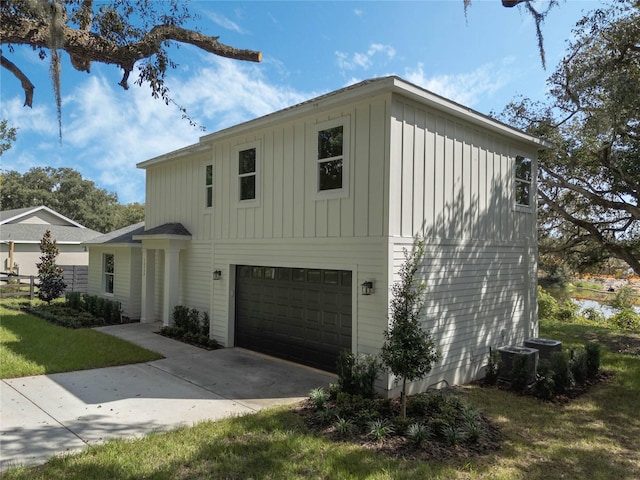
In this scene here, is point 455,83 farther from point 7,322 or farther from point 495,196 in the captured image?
point 7,322

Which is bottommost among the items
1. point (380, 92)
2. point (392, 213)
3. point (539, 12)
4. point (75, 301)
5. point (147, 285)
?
point (75, 301)

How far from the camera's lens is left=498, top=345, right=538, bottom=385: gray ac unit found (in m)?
7.42

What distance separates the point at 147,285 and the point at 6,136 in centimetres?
1799

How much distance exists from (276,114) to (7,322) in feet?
33.6

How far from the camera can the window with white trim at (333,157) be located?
7395 millimetres

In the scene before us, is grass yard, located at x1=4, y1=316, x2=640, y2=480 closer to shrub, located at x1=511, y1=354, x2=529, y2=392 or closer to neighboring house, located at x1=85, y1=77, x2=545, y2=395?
shrub, located at x1=511, y1=354, x2=529, y2=392

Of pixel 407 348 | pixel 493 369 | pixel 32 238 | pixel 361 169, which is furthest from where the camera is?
pixel 32 238

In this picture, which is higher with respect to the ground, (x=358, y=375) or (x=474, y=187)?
(x=474, y=187)

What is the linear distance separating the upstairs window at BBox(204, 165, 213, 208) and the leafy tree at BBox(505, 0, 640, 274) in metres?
8.94

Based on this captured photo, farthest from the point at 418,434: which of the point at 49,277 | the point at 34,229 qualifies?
the point at 34,229

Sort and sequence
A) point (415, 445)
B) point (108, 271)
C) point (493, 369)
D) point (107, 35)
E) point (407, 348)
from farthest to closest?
point (108, 271), point (493, 369), point (407, 348), point (415, 445), point (107, 35)

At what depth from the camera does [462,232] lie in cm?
804

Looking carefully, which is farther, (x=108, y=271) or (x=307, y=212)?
(x=108, y=271)

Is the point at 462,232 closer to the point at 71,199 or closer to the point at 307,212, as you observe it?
the point at 307,212
